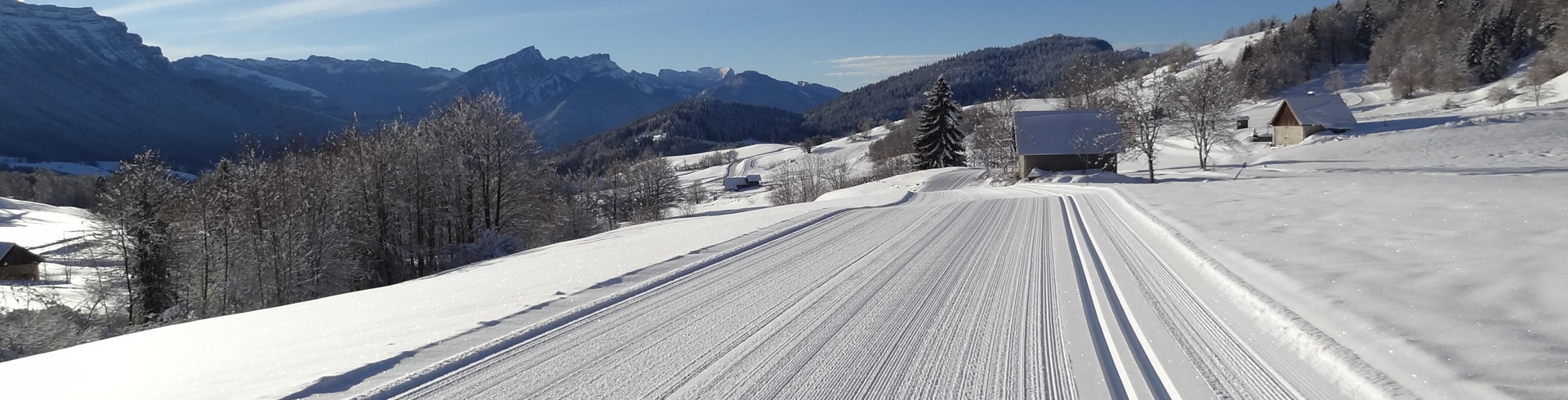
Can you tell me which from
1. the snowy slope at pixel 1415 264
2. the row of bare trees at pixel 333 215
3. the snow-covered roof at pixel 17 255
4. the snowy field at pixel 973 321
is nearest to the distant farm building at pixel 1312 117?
the snowy slope at pixel 1415 264

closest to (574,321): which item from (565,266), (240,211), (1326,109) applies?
(565,266)

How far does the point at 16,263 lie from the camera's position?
50.0 metres

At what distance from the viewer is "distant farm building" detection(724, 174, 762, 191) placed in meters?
97.6

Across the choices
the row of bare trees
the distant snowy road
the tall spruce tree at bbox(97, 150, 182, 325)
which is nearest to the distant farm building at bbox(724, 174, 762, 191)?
the row of bare trees

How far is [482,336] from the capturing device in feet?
20.0

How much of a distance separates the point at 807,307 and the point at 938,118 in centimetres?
5655

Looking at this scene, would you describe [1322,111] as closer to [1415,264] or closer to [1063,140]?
[1063,140]

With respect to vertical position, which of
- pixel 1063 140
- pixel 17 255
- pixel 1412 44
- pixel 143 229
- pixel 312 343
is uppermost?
pixel 1412 44

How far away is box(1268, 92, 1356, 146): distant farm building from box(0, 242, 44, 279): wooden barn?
Answer: 9114 centimetres

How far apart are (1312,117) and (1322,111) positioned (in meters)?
1.28

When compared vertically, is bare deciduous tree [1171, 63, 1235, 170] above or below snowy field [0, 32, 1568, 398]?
above

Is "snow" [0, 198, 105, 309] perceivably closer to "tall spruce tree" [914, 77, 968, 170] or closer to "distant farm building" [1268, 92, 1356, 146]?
"tall spruce tree" [914, 77, 968, 170]

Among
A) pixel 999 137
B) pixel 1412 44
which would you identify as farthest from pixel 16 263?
pixel 1412 44

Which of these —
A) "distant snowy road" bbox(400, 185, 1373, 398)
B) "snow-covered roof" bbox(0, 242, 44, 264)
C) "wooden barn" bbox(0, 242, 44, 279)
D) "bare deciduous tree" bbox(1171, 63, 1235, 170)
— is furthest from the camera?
"snow-covered roof" bbox(0, 242, 44, 264)
